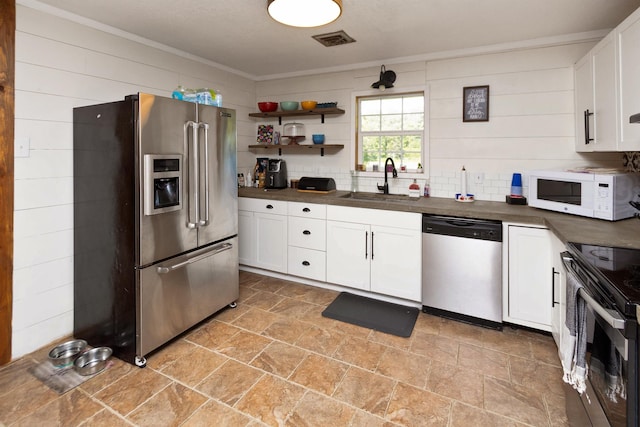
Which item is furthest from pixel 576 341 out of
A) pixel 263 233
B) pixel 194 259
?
pixel 263 233

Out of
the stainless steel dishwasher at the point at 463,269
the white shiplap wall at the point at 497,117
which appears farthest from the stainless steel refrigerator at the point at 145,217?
the white shiplap wall at the point at 497,117

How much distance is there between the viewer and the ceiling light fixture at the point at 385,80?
11.3 ft

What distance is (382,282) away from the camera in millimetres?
3135

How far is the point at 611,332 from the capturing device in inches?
45.6

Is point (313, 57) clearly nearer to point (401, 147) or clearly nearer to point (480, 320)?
point (401, 147)

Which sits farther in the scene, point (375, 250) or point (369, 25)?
point (375, 250)

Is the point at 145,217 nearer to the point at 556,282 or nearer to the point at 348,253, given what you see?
the point at 348,253

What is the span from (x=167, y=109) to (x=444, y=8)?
79.0 inches

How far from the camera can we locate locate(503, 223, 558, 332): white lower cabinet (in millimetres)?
2457

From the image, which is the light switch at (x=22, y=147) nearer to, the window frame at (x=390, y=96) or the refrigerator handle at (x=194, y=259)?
the refrigerator handle at (x=194, y=259)

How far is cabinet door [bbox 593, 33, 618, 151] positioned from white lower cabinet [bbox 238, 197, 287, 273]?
2.61 metres

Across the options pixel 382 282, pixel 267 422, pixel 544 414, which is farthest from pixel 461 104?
pixel 267 422

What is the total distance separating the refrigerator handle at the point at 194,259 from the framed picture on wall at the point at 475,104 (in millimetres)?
2491

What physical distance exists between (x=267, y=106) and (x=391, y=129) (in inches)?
59.2
